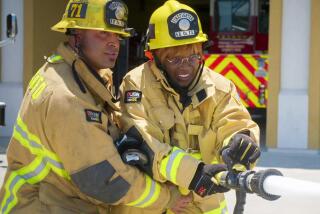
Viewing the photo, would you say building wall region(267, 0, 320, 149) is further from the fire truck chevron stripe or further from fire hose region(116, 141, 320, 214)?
fire hose region(116, 141, 320, 214)

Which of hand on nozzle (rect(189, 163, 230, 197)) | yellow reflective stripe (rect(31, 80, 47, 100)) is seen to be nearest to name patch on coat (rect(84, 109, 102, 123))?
yellow reflective stripe (rect(31, 80, 47, 100))

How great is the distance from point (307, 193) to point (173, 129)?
1.02 meters

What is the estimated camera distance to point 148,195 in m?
2.65

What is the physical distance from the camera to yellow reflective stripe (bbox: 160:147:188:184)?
263 centimetres

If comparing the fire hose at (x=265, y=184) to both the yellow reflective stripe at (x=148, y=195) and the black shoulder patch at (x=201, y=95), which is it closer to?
the yellow reflective stripe at (x=148, y=195)

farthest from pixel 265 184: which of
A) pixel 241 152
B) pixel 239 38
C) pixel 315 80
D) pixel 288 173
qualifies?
pixel 239 38

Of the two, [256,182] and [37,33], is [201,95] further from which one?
[37,33]

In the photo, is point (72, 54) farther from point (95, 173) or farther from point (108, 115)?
point (95, 173)

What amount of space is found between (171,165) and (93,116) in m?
0.39

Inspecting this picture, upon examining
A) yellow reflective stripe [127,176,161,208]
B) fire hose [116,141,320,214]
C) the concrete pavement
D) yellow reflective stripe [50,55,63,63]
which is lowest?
the concrete pavement

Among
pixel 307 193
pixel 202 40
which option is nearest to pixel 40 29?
pixel 202 40

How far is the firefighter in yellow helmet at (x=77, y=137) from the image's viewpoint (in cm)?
247

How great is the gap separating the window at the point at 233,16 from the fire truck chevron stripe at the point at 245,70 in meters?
0.84

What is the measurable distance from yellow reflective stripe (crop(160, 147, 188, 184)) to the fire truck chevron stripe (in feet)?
23.2
